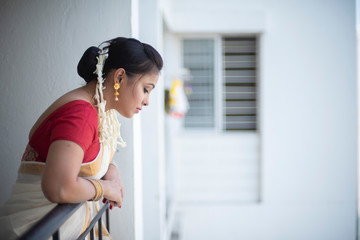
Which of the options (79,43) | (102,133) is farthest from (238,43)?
(102,133)

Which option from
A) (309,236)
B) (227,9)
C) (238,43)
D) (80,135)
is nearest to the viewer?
(80,135)

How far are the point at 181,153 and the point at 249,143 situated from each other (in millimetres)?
1032

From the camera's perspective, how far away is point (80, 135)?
89 centimetres

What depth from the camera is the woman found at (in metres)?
0.86

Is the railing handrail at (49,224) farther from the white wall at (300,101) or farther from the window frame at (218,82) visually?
the window frame at (218,82)

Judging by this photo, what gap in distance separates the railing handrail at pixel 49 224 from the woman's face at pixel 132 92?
16.4 inches

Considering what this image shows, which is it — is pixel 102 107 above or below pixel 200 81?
below

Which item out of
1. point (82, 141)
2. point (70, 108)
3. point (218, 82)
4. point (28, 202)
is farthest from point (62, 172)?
point (218, 82)

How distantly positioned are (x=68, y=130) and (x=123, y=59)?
1.33ft

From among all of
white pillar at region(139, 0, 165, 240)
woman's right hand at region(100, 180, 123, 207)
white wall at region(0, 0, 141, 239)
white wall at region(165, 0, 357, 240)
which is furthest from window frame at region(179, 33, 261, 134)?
woman's right hand at region(100, 180, 123, 207)

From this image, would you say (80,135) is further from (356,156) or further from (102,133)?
(356,156)

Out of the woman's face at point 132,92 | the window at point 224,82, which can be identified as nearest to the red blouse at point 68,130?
the woman's face at point 132,92

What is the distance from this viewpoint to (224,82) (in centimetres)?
477

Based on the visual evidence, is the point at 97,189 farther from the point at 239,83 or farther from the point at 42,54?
the point at 239,83
